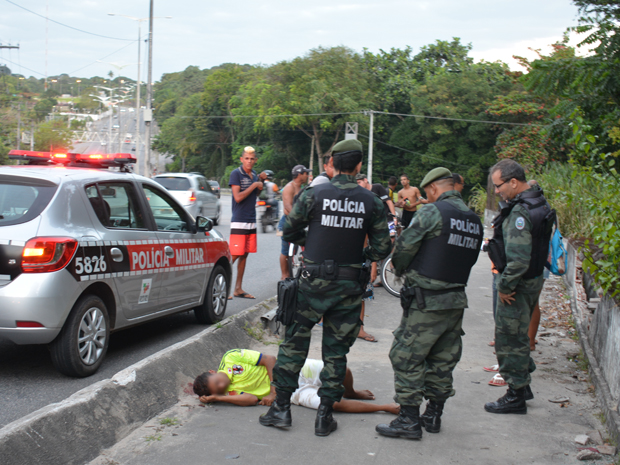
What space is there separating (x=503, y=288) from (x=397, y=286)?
4538mm

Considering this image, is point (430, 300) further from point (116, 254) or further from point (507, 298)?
point (116, 254)

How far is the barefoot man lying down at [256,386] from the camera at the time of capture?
14.0 ft

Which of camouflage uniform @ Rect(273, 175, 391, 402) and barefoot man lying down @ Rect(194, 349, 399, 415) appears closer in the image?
camouflage uniform @ Rect(273, 175, 391, 402)

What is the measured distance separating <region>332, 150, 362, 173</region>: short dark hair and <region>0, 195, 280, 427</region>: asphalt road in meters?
2.52

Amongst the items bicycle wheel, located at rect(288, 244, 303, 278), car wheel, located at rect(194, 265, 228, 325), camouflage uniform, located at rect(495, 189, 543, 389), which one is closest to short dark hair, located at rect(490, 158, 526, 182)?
camouflage uniform, located at rect(495, 189, 543, 389)

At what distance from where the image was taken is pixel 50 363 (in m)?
4.96

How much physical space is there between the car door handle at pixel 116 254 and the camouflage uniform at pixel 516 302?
3.02 m

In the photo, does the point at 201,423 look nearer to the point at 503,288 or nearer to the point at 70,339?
the point at 70,339

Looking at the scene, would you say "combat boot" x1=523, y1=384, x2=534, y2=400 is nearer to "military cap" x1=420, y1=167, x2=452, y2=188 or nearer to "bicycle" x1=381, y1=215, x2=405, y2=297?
"military cap" x1=420, y1=167, x2=452, y2=188

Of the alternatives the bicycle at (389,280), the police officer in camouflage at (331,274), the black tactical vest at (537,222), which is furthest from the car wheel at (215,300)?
the black tactical vest at (537,222)

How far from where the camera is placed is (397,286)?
8.85 m

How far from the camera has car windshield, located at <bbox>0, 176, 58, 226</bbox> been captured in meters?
4.34

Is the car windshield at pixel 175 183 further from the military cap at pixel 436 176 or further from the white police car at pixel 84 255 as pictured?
the military cap at pixel 436 176

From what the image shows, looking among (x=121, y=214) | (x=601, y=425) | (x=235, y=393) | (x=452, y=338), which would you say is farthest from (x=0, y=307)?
(x=601, y=425)
